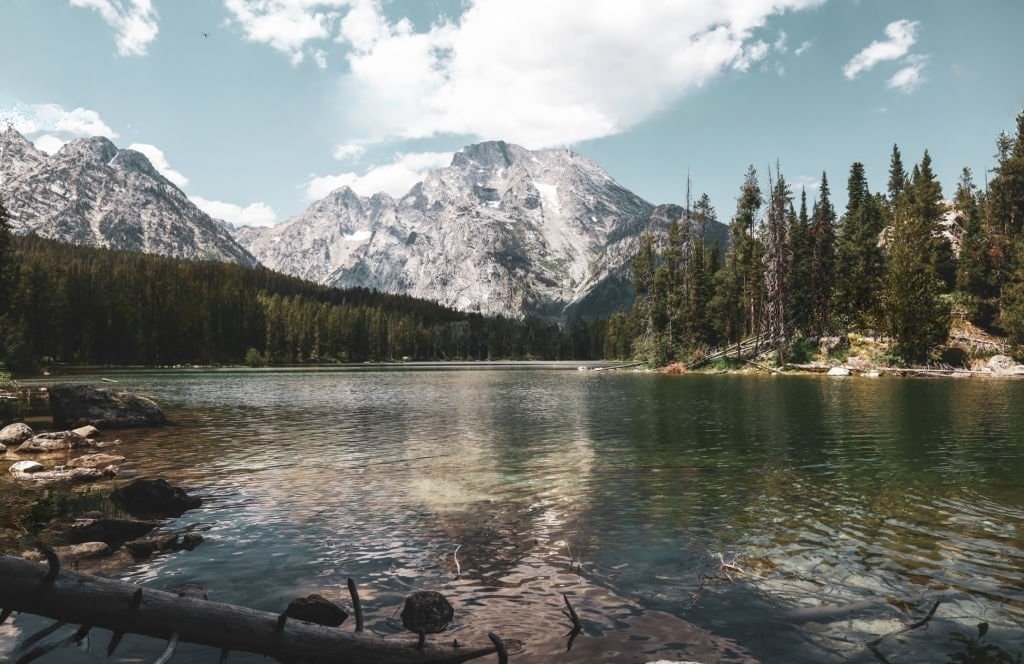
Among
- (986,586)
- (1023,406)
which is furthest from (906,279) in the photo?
(986,586)

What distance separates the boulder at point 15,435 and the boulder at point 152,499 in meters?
17.8

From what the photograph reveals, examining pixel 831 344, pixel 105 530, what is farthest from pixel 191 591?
pixel 831 344

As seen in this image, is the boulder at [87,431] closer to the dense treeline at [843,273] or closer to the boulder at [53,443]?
the boulder at [53,443]

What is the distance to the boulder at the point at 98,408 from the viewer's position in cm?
3897

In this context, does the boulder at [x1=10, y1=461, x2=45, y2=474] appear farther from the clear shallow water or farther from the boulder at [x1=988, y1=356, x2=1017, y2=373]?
the boulder at [x1=988, y1=356, x2=1017, y2=373]

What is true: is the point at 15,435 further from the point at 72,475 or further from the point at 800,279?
the point at 800,279

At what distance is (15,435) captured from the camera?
105ft

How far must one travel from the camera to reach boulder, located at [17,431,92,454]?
30250mm

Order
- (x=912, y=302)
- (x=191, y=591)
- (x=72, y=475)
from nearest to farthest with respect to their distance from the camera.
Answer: (x=191, y=591)
(x=72, y=475)
(x=912, y=302)

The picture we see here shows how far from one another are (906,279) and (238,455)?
3913 inches

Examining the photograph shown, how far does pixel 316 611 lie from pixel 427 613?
201 centimetres

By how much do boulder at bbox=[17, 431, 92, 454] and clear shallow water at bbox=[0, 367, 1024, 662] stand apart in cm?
227

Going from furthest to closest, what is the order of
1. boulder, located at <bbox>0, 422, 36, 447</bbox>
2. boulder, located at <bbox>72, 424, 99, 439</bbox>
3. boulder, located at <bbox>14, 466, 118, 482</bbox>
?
boulder, located at <bbox>72, 424, 99, 439</bbox>
boulder, located at <bbox>0, 422, 36, 447</bbox>
boulder, located at <bbox>14, 466, 118, 482</bbox>

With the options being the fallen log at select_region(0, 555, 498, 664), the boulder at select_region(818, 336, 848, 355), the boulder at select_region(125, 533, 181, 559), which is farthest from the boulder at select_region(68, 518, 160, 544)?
the boulder at select_region(818, 336, 848, 355)
